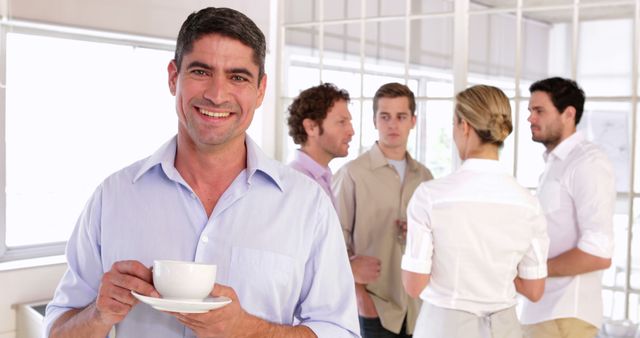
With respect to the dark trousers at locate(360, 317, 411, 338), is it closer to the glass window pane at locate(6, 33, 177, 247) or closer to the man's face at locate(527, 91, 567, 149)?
the man's face at locate(527, 91, 567, 149)

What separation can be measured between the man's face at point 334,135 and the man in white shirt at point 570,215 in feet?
2.46

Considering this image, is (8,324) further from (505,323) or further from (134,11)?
(505,323)

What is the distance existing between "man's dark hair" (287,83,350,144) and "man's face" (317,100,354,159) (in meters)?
0.02

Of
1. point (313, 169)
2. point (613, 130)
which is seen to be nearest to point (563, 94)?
point (613, 130)

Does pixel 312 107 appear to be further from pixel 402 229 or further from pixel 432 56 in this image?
pixel 432 56

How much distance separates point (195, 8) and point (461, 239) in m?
2.23

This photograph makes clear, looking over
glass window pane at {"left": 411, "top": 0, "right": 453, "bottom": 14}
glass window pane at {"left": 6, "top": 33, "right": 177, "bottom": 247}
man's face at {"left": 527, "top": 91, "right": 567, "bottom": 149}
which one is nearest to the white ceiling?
glass window pane at {"left": 411, "top": 0, "right": 453, "bottom": 14}

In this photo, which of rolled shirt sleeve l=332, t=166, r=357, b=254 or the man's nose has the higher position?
the man's nose

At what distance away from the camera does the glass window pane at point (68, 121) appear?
314 centimetres

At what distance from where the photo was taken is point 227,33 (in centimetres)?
129

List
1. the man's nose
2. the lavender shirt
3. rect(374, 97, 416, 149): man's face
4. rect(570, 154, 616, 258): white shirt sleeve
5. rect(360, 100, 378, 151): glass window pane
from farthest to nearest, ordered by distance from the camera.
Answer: rect(360, 100, 378, 151): glass window pane, rect(374, 97, 416, 149): man's face, the lavender shirt, rect(570, 154, 616, 258): white shirt sleeve, the man's nose

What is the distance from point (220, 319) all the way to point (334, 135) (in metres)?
1.74

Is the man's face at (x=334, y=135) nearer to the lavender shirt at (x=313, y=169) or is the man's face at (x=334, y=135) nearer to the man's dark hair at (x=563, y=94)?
the lavender shirt at (x=313, y=169)

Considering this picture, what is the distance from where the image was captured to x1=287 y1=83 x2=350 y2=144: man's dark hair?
283 centimetres
